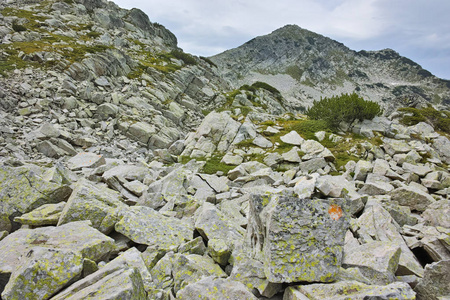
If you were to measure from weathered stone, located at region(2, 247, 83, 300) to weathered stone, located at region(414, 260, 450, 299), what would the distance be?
7.08m

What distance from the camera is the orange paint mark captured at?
15.7 ft

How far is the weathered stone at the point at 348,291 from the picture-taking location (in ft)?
10.9

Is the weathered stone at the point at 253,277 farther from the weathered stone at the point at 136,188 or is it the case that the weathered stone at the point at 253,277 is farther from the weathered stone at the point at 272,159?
the weathered stone at the point at 272,159

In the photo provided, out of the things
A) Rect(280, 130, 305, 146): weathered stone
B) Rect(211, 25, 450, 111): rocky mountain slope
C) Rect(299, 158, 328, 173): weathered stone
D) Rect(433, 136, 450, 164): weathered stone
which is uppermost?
Rect(211, 25, 450, 111): rocky mountain slope

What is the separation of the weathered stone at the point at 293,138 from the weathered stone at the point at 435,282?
17723 millimetres

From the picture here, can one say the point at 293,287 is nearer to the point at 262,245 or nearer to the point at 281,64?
the point at 262,245

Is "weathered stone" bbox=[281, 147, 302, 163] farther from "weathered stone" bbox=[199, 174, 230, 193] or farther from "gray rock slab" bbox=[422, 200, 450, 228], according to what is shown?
"gray rock slab" bbox=[422, 200, 450, 228]

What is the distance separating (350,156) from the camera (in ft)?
61.7

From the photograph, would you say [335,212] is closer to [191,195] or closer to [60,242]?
[60,242]

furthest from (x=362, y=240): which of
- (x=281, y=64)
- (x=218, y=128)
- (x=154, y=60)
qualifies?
(x=281, y=64)

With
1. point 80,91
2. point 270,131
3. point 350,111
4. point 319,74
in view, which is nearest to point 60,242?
point 270,131

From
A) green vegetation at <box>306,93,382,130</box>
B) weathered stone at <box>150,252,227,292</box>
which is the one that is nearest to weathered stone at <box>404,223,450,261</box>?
weathered stone at <box>150,252,227,292</box>

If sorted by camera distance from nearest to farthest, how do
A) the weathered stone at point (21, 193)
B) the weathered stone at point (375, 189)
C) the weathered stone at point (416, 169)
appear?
the weathered stone at point (21, 193) → the weathered stone at point (375, 189) → the weathered stone at point (416, 169)

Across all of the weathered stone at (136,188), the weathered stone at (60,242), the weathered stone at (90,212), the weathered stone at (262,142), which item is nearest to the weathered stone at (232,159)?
the weathered stone at (262,142)
